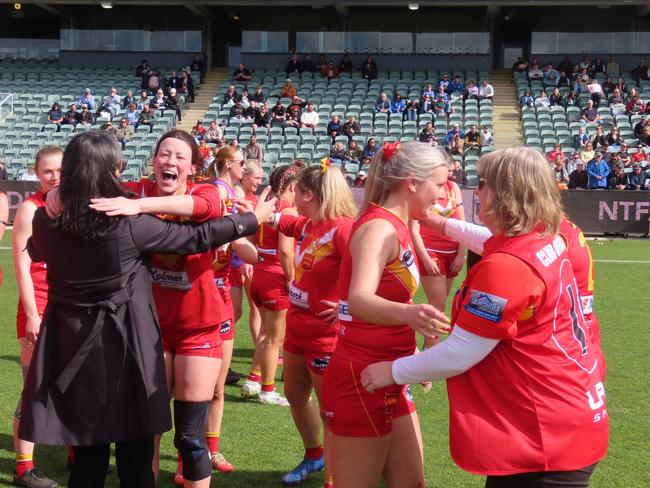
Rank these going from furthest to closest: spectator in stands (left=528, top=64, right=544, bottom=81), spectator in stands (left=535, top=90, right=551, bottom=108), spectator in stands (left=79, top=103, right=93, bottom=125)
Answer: spectator in stands (left=528, top=64, right=544, bottom=81) → spectator in stands (left=79, top=103, right=93, bottom=125) → spectator in stands (left=535, top=90, right=551, bottom=108)

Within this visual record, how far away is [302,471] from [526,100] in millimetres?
25405

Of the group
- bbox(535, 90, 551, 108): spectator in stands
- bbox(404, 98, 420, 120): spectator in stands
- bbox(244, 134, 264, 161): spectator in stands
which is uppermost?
bbox(535, 90, 551, 108): spectator in stands

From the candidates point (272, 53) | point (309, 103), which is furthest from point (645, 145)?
point (272, 53)

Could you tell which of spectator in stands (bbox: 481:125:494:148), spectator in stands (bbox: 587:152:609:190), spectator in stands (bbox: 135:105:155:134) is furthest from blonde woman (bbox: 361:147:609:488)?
spectator in stands (bbox: 135:105:155:134)

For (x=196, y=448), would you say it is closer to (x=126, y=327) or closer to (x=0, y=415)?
(x=126, y=327)

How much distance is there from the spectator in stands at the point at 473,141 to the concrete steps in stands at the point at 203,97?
976 cm

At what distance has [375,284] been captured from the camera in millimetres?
3033

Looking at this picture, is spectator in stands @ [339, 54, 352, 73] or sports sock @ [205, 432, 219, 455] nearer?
sports sock @ [205, 432, 219, 455]

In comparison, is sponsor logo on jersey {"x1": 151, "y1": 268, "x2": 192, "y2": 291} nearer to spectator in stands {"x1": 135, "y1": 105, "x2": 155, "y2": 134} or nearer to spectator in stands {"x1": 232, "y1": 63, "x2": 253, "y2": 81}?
spectator in stands {"x1": 135, "y1": 105, "x2": 155, "y2": 134}

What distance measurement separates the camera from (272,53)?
113ft

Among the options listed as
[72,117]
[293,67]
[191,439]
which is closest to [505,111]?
[293,67]

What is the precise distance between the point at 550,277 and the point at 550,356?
25 cm

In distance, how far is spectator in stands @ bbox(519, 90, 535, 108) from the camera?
28.2m

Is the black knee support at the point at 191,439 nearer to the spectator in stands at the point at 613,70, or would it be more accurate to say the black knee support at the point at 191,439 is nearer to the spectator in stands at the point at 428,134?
the spectator in stands at the point at 428,134
